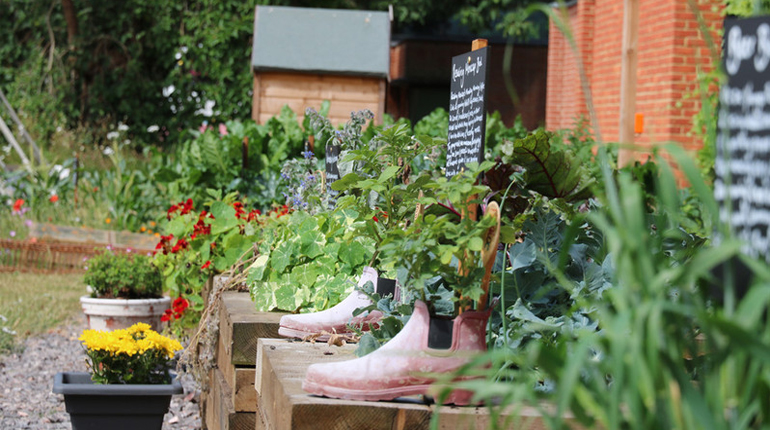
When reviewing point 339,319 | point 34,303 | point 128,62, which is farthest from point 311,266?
point 128,62

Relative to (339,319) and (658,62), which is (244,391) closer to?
(339,319)

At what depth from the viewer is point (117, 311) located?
15.6 ft

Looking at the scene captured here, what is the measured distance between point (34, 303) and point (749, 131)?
6187mm

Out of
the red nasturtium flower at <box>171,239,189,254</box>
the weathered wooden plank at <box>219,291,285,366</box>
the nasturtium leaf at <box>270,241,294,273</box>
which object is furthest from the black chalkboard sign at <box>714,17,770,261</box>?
the red nasturtium flower at <box>171,239,189,254</box>

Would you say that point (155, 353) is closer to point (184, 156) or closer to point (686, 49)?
point (184, 156)

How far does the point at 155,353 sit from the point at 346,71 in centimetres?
462

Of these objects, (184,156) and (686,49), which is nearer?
(184,156)

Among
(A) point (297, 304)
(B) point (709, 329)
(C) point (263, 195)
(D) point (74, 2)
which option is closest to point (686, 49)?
(C) point (263, 195)

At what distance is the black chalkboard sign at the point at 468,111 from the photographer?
2.14 meters

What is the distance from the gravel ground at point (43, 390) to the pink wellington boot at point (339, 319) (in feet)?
6.42

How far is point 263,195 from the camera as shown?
19.2 feet

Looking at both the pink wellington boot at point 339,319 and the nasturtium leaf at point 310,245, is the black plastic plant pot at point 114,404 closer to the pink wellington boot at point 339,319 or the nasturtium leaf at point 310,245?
the nasturtium leaf at point 310,245

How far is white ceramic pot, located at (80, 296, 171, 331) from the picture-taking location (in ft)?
15.5

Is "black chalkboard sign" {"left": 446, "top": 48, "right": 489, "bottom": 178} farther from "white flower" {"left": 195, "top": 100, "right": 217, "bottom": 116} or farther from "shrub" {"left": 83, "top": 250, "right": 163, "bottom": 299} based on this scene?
"white flower" {"left": 195, "top": 100, "right": 217, "bottom": 116}
